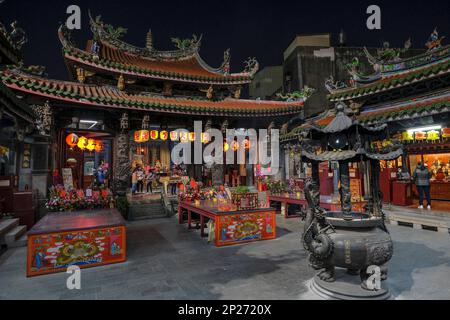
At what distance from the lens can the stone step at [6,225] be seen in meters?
6.57

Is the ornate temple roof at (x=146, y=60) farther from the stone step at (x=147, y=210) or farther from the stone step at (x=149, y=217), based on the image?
the stone step at (x=149, y=217)

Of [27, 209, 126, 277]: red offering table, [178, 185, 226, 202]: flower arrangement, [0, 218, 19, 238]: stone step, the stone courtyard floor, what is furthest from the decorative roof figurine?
[0, 218, 19, 238]: stone step

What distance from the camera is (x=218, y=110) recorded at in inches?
479

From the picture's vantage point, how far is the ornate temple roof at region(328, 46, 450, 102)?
25.5ft

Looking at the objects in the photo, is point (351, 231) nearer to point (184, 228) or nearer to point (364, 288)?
point (364, 288)

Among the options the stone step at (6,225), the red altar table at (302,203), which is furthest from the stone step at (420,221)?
the stone step at (6,225)

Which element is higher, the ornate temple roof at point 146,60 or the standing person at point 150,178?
the ornate temple roof at point 146,60

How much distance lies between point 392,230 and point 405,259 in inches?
118

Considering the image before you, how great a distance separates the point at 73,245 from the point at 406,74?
37.7 ft

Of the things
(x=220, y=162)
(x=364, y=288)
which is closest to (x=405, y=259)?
(x=364, y=288)

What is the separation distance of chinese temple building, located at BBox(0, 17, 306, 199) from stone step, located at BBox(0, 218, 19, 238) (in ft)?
8.70

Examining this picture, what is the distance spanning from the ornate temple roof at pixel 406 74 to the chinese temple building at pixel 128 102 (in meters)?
3.75

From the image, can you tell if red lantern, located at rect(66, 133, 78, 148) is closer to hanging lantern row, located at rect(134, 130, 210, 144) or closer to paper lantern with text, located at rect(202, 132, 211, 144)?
hanging lantern row, located at rect(134, 130, 210, 144)

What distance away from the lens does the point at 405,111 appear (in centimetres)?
820
